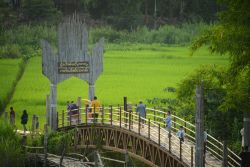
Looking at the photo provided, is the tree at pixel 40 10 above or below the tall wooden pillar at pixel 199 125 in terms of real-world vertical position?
below

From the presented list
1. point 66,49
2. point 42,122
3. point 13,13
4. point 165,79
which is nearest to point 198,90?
point 66,49

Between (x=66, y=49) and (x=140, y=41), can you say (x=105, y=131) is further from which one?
(x=140, y=41)

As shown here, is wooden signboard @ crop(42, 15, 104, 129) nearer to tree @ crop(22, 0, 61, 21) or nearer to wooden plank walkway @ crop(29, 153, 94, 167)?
wooden plank walkway @ crop(29, 153, 94, 167)

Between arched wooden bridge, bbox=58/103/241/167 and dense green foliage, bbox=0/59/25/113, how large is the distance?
32.1 feet

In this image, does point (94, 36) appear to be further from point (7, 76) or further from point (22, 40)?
point (7, 76)

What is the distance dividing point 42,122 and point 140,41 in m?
13.6

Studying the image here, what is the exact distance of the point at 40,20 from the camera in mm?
50250

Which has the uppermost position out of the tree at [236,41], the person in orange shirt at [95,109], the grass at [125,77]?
the tree at [236,41]

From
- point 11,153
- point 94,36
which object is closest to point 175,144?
point 11,153

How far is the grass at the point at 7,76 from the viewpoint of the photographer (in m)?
43.8

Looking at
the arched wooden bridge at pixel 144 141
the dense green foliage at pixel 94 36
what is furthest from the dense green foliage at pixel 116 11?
the arched wooden bridge at pixel 144 141

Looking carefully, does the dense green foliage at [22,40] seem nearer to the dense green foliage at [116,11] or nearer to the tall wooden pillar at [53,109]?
the dense green foliage at [116,11]

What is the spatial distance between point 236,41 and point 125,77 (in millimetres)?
27612

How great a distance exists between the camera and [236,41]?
805 inches
